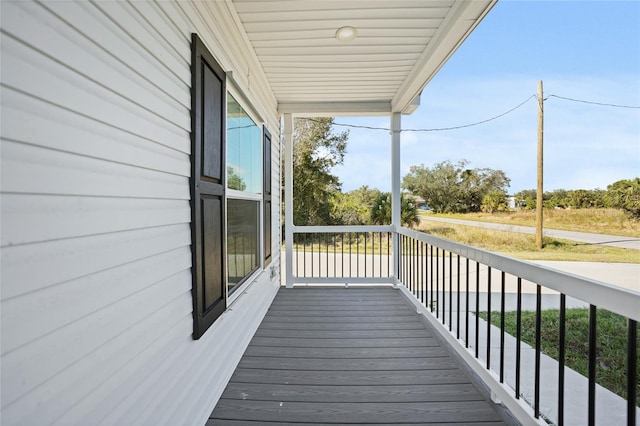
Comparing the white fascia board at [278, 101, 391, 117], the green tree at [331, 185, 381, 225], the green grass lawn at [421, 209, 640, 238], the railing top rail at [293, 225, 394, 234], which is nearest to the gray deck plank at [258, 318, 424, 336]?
the railing top rail at [293, 225, 394, 234]

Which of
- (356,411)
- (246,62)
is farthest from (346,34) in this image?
(356,411)

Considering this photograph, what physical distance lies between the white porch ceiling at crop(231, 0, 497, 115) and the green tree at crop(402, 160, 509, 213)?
863 centimetres

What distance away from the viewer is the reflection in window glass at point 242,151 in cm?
241

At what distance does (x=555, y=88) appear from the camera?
9.30 meters

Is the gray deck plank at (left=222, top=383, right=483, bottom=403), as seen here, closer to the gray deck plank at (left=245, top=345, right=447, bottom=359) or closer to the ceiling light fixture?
the gray deck plank at (left=245, top=345, right=447, bottom=359)

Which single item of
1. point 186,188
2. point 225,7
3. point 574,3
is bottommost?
point 186,188

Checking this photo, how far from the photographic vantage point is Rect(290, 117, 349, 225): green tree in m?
10.7

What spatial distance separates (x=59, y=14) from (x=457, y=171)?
14230 millimetres

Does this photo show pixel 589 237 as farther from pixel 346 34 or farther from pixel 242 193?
pixel 242 193

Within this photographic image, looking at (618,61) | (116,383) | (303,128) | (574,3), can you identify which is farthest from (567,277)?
(618,61)

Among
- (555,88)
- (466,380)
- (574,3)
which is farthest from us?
(555,88)

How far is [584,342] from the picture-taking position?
359 cm

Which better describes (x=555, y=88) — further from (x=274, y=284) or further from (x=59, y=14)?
(x=59, y=14)

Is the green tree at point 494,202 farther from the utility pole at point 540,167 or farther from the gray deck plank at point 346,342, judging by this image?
the gray deck plank at point 346,342
